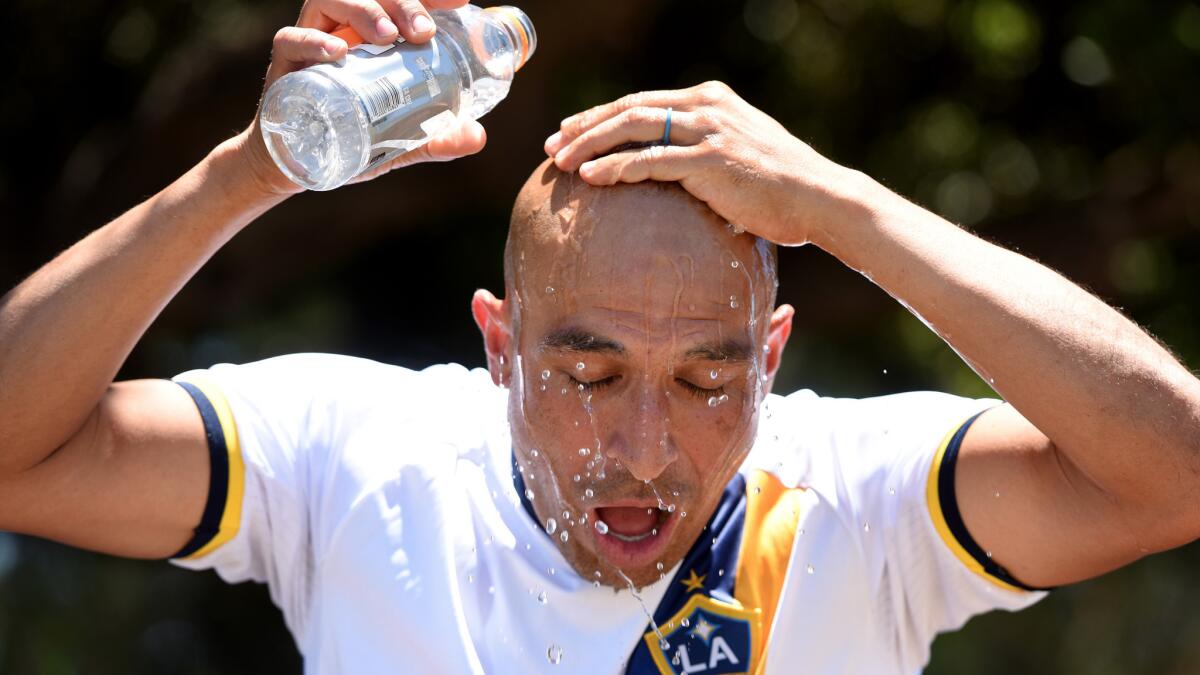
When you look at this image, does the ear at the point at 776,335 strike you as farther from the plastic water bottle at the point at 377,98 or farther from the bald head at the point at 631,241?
the plastic water bottle at the point at 377,98

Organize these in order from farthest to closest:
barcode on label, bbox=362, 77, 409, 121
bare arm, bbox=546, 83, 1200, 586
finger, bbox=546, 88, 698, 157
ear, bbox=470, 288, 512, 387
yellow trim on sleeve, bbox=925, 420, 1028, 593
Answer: ear, bbox=470, 288, 512, 387
yellow trim on sleeve, bbox=925, 420, 1028, 593
finger, bbox=546, 88, 698, 157
bare arm, bbox=546, 83, 1200, 586
barcode on label, bbox=362, 77, 409, 121

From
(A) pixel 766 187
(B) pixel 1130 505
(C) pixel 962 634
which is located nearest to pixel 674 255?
(A) pixel 766 187

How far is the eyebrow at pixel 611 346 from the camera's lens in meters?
2.42

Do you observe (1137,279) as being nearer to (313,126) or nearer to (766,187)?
(766,187)

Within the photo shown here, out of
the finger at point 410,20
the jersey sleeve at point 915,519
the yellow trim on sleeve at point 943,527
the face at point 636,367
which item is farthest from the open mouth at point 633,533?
the finger at point 410,20

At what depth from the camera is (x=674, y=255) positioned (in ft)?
8.04

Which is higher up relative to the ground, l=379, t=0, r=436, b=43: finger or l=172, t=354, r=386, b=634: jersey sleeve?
l=379, t=0, r=436, b=43: finger

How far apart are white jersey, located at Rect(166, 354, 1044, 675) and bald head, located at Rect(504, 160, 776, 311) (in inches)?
15.1

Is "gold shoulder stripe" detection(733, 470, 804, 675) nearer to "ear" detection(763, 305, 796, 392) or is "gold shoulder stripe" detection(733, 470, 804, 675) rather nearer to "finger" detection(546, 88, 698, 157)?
"ear" detection(763, 305, 796, 392)

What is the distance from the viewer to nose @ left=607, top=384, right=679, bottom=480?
7.77 ft

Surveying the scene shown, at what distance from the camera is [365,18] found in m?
2.25

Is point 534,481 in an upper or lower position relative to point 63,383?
lower

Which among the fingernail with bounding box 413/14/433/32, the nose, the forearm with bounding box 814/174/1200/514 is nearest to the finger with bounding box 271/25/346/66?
the fingernail with bounding box 413/14/433/32

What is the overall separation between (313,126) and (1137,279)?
4.30 metres
